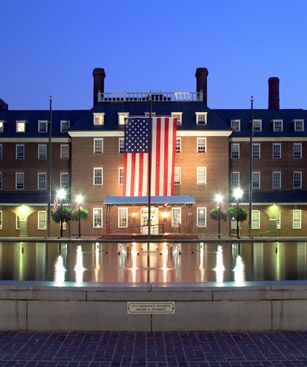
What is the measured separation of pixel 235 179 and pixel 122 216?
12.8 m

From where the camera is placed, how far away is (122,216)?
49438 millimetres

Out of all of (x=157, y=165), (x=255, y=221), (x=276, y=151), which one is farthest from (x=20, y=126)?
(x=276, y=151)

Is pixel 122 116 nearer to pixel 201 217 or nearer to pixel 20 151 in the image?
pixel 20 151

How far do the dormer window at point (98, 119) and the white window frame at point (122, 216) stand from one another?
882cm

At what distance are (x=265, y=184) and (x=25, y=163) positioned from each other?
2537 cm

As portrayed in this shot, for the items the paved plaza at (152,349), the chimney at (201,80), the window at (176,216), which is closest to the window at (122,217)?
the window at (176,216)

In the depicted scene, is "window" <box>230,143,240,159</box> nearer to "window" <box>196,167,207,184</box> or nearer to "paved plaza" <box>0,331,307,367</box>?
"window" <box>196,167,207,184</box>

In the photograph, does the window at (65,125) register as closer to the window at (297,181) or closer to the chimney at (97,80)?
the chimney at (97,80)

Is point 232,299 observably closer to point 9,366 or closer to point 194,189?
point 9,366

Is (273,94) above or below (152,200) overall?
above

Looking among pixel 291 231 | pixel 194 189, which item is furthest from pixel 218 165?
pixel 291 231

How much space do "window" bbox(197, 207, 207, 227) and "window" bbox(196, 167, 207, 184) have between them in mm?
2671

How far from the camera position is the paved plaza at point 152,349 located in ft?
25.2

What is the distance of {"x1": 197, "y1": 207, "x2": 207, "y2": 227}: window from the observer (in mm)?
48938
